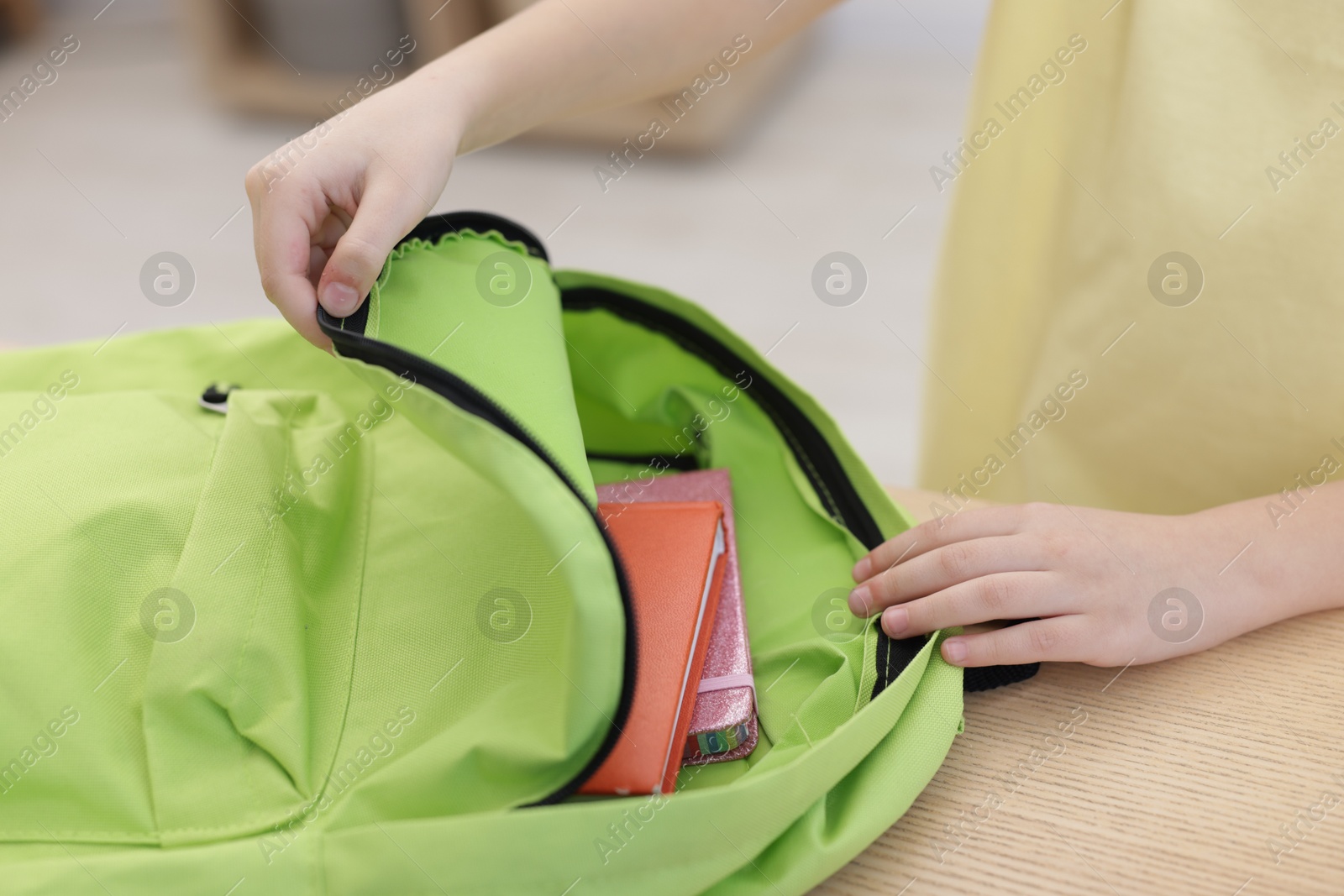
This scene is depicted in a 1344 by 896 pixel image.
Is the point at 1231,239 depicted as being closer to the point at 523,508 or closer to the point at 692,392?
the point at 692,392

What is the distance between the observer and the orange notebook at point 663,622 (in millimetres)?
453

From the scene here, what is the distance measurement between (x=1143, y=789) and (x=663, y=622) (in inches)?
Answer: 9.6

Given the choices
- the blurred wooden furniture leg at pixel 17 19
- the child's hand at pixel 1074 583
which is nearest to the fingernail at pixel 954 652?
the child's hand at pixel 1074 583

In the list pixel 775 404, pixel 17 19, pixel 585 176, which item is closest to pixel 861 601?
pixel 775 404

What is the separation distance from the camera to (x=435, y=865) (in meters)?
0.44

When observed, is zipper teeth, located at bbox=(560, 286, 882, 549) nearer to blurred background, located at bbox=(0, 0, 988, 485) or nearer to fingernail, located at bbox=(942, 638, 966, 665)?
fingernail, located at bbox=(942, 638, 966, 665)

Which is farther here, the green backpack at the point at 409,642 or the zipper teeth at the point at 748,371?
the zipper teeth at the point at 748,371

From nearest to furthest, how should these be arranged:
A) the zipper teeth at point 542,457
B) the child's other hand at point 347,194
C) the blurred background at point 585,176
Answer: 1. the zipper teeth at point 542,457
2. the child's other hand at point 347,194
3. the blurred background at point 585,176

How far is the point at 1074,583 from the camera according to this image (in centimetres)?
53

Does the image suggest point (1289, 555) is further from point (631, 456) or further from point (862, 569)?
point (631, 456)

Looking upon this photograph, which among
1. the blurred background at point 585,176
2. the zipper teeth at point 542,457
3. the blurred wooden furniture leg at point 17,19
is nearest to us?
the zipper teeth at point 542,457

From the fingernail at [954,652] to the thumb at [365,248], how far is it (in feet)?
1.14

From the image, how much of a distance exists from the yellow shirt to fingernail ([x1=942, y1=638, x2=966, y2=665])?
23 cm

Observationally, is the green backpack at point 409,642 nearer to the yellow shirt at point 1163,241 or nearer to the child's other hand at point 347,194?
the child's other hand at point 347,194
